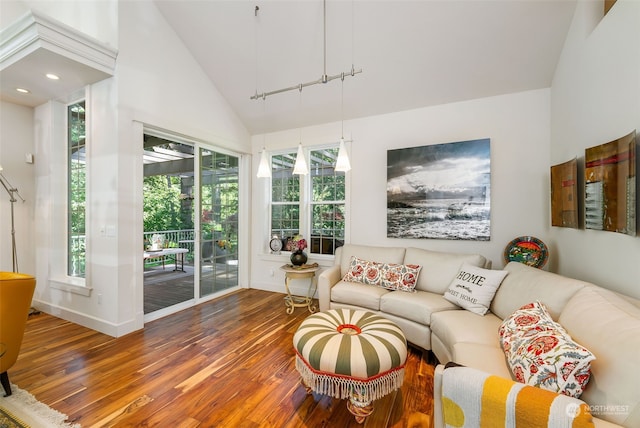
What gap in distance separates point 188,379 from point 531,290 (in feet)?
8.96

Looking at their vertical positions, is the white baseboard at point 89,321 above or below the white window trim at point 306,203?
below

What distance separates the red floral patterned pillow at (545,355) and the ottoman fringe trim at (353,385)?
0.67m

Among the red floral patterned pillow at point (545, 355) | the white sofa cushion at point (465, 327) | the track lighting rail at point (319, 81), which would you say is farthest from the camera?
the track lighting rail at point (319, 81)

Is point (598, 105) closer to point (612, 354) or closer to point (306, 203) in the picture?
point (612, 354)

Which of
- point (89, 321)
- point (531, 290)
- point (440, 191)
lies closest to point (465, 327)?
point (531, 290)

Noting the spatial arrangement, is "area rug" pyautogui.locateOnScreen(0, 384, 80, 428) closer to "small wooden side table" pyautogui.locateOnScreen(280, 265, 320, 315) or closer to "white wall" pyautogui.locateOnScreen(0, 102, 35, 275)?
"small wooden side table" pyautogui.locateOnScreen(280, 265, 320, 315)

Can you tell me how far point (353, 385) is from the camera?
1.55 metres

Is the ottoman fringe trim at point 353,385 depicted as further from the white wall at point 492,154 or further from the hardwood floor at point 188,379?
the white wall at point 492,154

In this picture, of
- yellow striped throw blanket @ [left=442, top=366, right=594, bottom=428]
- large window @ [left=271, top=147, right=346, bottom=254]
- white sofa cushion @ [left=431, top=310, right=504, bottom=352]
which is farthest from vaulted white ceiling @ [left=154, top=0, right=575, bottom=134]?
yellow striped throw blanket @ [left=442, top=366, right=594, bottom=428]

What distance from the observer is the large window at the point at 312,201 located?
408 centimetres

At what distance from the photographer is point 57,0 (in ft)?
9.80

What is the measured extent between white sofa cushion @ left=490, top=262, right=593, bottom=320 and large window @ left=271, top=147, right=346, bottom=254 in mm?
2209

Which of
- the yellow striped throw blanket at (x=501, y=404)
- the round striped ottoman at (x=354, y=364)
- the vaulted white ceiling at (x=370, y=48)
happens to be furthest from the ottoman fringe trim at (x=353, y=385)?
the vaulted white ceiling at (x=370, y=48)

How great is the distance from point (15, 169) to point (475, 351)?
217 inches
